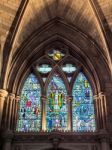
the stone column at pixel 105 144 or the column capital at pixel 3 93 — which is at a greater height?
the column capital at pixel 3 93

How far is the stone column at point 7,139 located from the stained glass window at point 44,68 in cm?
326

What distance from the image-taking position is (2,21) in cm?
1289

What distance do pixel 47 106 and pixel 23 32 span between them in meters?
3.02

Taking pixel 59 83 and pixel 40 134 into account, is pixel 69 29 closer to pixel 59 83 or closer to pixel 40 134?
pixel 59 83

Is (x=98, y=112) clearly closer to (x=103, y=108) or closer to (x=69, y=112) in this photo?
(x=103, y=108)

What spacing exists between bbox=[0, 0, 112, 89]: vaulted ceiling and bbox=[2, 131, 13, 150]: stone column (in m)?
3.04

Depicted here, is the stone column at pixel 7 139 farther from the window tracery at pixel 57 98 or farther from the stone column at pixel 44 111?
the stone column at pixel 44 111

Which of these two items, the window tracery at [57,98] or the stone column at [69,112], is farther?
the window tracery at [57,98]

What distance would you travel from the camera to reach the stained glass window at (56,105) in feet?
41.3

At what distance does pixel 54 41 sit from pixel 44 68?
129 centimetres

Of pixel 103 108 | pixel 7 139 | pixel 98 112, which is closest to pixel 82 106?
pixel 98 112

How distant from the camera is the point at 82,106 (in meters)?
13.1

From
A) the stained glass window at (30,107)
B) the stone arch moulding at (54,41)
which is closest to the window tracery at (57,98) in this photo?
the stained glass window at (30,107)

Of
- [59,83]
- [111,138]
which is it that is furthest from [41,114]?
[111,138]
